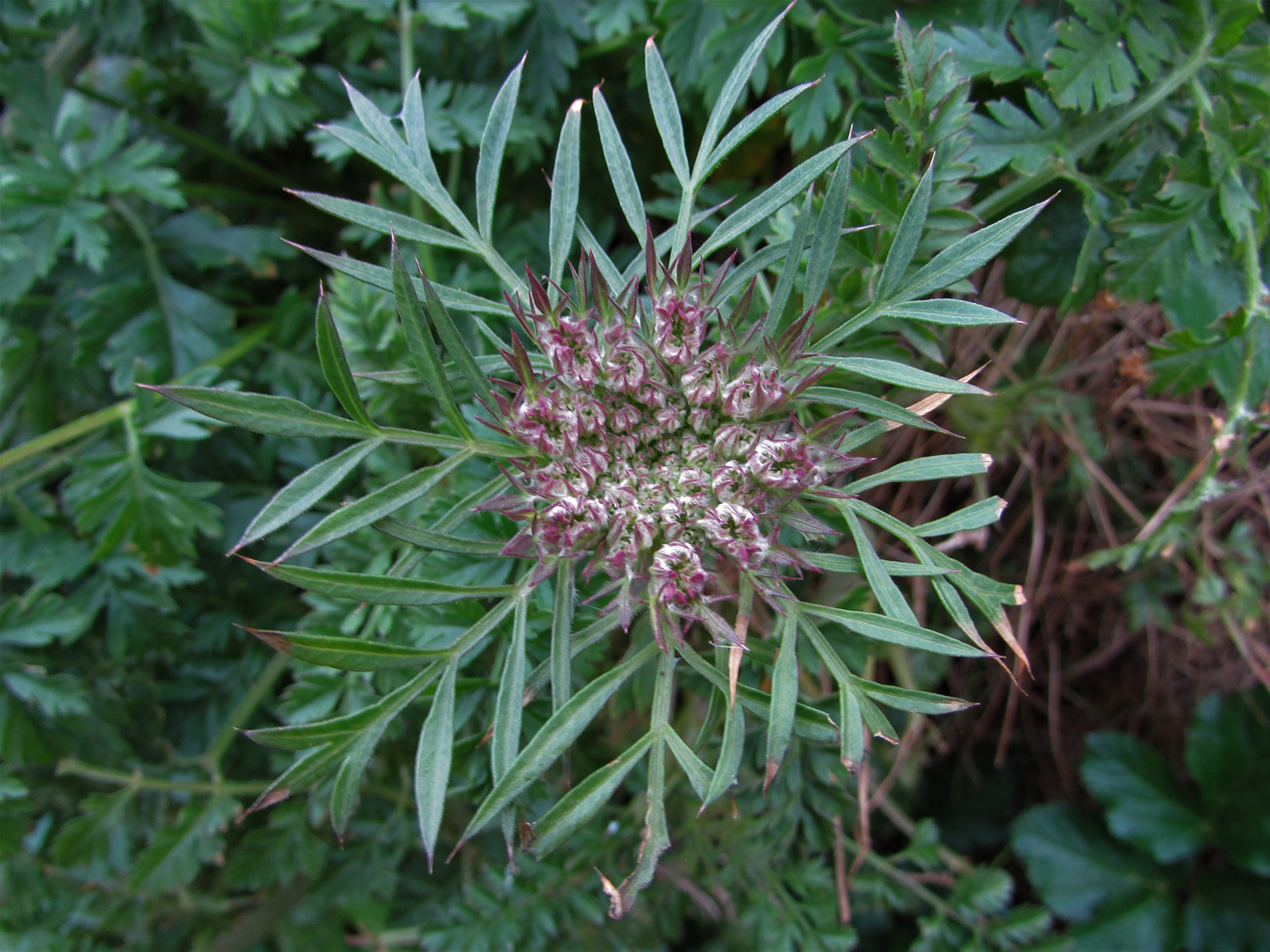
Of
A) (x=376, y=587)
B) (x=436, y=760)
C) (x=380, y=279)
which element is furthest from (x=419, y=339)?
(x=436, y=760)

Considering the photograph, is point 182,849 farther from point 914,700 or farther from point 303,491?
point 914,700

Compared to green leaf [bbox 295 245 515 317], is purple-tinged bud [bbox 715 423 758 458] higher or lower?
lower

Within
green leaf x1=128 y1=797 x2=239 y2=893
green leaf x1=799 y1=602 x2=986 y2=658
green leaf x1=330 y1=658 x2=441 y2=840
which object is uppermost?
green leaf x1=799 y1=602 x2=986 y2=658

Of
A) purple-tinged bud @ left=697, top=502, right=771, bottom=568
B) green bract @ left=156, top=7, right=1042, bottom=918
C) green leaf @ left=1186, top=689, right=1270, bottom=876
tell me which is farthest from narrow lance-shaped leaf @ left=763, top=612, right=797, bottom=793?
green leaf @ left=1186, top=689, right=1270, bottom=876

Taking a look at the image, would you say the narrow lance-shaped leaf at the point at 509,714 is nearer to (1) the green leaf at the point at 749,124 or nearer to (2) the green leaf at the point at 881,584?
(2) the green leaf at the point at 881,584

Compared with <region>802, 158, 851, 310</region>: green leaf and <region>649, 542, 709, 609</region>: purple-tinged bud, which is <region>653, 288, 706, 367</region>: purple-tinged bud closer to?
<region>802, 158, 851, 310</region>: green leaf

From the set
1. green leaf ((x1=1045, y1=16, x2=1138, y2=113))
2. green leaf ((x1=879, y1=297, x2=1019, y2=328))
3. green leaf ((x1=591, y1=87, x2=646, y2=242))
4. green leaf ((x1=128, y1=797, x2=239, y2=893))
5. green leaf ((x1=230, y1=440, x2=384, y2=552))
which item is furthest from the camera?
green leaf ((x1=128, y1=797, x2=239, y2=893))

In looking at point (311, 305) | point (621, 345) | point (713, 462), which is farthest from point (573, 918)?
point (311, 305)

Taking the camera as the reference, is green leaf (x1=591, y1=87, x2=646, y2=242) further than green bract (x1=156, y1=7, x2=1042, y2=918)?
Yes
